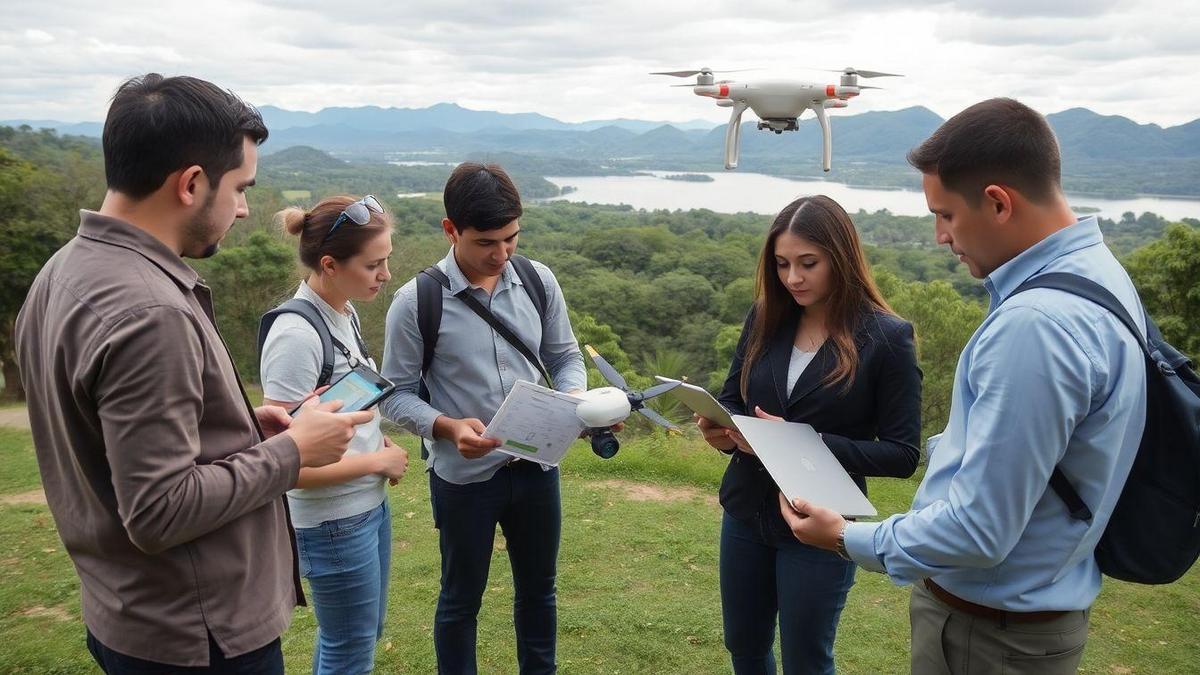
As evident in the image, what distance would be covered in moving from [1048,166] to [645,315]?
44.7m

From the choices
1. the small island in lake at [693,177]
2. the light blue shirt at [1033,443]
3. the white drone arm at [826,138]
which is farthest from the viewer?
the small island in lake at [693,177]

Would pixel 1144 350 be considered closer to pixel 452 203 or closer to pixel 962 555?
pixel 962 555

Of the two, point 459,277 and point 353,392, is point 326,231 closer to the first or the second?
point 459,277

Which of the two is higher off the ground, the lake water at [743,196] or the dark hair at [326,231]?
the dark hair at [326,231]

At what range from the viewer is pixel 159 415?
1.55 m

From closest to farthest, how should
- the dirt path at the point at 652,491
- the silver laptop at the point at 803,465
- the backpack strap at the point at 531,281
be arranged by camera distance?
the silver laptop at the point at 803,465 < the backpack strap at the point at 531,281 < the dirt path at the point at 652,491

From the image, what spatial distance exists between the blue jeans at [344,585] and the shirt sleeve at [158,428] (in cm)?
103

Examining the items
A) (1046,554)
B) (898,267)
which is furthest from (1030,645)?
(898,267)

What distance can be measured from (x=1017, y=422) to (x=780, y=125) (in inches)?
143

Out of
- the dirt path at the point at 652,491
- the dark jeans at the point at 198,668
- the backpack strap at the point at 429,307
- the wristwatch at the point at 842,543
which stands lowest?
the dirt path at the point at 652,491

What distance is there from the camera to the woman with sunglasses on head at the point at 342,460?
258 cm

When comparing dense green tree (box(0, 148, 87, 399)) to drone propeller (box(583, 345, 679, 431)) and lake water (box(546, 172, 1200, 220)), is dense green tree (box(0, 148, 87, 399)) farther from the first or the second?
lake water (box(546, 172, 1200, 220))

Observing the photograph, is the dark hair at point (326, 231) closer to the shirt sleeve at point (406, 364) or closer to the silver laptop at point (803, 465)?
the shirt sleeve at point (406, 364)

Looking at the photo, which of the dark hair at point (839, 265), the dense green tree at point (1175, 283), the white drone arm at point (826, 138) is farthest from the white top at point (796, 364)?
the dense green tree at point (1175, 283)
